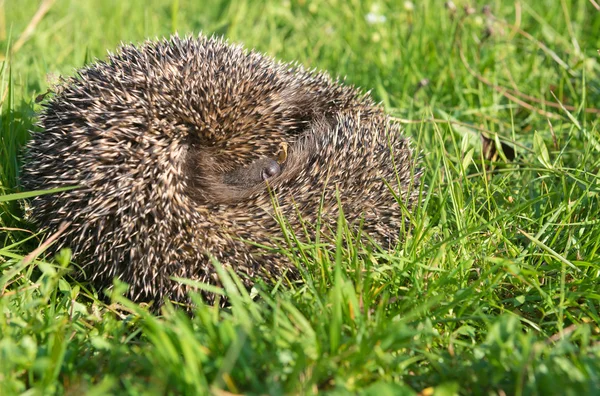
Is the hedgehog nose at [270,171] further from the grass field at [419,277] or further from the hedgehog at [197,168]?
the grass field at [419,277]

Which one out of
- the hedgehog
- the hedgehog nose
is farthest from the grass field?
the hedgehog nose

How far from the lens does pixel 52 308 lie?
3.30 m

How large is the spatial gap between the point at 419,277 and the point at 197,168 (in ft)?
4.79

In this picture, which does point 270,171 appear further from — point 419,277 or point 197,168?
point 419,277

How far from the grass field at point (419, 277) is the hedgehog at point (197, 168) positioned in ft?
0.74

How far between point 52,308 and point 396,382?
5.74 ft

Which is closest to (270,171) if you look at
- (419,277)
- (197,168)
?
(197,168)

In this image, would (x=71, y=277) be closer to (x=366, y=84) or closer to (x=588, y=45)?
(x=366, y=84)

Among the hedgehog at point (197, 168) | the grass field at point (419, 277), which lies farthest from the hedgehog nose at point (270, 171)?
the grass field at point (419, 277)

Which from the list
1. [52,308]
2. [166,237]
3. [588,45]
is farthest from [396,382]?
[588,45]

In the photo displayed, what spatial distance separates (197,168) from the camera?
3.91 m

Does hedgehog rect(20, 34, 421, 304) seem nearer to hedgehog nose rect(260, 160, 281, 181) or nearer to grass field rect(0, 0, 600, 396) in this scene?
hedgehog nose rect(260, 160, 281, 181)

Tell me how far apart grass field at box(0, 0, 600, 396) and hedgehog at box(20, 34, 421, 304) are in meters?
0.22

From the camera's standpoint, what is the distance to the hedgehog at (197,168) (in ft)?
11.4
